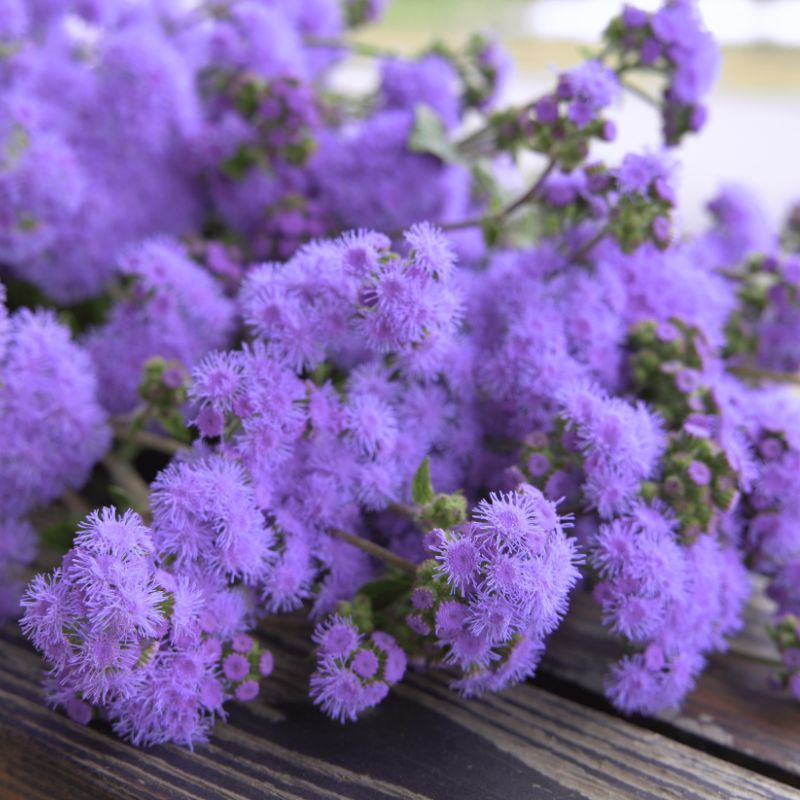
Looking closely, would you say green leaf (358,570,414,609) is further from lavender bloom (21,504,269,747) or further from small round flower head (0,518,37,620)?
small round flower head (0,518,37,620)

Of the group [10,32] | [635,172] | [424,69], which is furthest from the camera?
[424,69]

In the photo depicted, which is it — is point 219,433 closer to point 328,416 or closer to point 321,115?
point 328,416

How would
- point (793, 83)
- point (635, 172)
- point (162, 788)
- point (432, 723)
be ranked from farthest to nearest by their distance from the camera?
point (793, 83) < point (635, 172) < point (432, 723) < point (162, 788)

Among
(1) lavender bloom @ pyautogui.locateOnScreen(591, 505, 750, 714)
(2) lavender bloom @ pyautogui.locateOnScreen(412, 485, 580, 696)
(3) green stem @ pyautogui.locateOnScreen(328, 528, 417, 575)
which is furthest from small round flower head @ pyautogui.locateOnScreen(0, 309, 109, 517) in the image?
(1) lavender bloom @ pyautogui.locateOnScreen(591, 505, 750, 714)

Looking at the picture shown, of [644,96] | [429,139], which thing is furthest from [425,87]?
[644,96]

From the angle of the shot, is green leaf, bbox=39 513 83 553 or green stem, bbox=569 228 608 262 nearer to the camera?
green leaf, bbox=39 513 83 553

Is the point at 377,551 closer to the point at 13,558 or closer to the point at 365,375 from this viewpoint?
the point at 365,375

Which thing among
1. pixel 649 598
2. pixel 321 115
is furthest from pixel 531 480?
pixel 321 115
